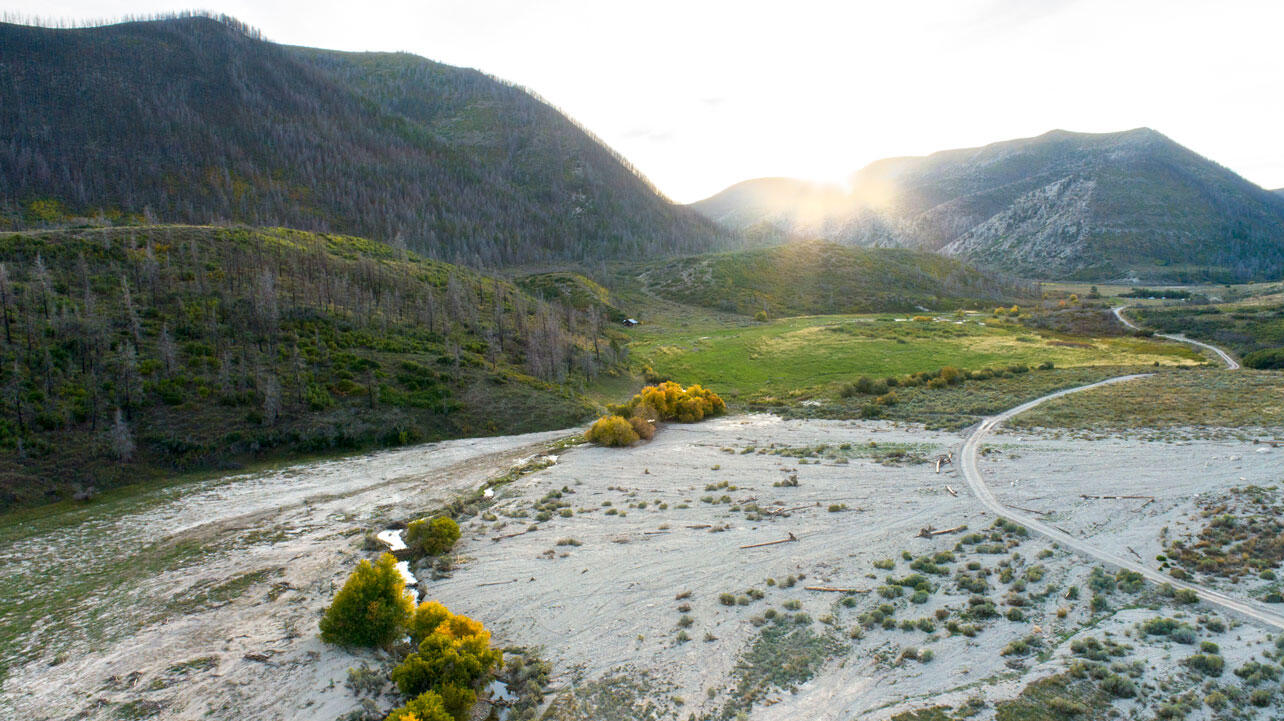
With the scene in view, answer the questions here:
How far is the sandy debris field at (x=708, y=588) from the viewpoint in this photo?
53.2 ft

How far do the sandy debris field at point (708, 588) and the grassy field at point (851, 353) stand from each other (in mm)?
30016

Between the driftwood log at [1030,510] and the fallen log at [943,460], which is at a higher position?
the fallen log at [943,460]

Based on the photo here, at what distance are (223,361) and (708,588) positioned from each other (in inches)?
1690

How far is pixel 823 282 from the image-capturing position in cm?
15912

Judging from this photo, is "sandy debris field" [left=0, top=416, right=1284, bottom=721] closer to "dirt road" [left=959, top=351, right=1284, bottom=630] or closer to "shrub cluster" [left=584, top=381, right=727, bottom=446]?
"dirt road" [left=959, top=351, right=1284, bottom=630]

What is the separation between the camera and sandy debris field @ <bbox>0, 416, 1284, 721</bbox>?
1622cm

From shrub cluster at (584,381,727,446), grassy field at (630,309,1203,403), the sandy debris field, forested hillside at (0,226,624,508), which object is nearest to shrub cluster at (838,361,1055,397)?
grassy field at (630,309,1203,403)

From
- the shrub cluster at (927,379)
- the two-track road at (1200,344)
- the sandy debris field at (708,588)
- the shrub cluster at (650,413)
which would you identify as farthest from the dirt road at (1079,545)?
the two-track road at (1200,344)

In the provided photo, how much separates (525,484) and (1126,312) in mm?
119679

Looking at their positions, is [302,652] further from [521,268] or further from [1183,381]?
[521,268]

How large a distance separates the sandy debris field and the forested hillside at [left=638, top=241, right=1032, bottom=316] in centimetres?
10842

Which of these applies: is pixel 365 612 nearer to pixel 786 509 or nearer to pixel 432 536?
pixel 432 536

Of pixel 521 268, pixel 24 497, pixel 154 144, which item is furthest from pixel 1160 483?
pixel 154 144

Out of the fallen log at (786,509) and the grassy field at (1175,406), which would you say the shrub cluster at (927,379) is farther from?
the fallen log at (786,509)
